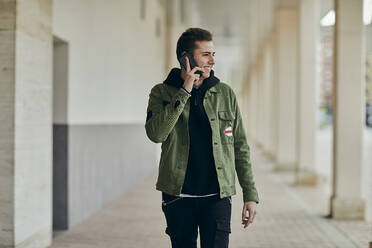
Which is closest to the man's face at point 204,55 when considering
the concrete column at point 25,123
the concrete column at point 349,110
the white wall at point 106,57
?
the concrete column at point 25,123

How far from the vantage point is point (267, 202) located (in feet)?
32.2

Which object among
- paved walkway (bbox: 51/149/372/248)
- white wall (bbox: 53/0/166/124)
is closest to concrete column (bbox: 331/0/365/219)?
paved walkway (bbox: 51/149/372/248)

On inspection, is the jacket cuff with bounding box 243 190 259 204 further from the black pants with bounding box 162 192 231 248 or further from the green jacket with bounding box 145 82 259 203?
the black pants with bounding box 162 192 231 248

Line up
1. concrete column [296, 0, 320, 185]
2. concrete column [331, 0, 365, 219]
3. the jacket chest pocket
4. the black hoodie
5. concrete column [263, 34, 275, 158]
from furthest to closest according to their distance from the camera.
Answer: concrete column [263, 34, 275, 158] < concrete column [296, 0, 320, 185] < concrete column [331, 0, 365, 219] < the jacket chest pocket < the black hoodie

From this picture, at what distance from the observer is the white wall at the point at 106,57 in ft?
24.0

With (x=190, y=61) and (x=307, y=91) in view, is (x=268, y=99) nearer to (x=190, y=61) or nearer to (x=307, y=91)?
(x=307, y=91)

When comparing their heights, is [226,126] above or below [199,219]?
above

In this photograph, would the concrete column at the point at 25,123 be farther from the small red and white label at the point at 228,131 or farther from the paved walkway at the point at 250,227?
the small red and white label at the point at 228,131

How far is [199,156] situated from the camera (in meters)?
2.81

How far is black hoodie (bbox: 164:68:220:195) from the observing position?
2.79 metres

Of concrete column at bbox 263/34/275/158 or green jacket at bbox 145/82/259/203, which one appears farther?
concrete column at bbox 263/34/275/158

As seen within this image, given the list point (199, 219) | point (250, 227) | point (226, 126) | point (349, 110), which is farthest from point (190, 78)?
point (349, 110)

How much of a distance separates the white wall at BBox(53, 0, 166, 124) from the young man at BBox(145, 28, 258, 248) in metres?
4.21

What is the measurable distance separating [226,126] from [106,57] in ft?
21.8
